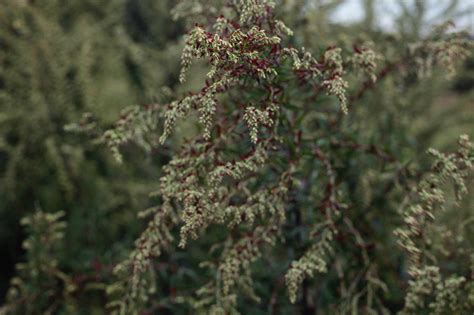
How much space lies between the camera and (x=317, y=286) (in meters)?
Result: 1.58

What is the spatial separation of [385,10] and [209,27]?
4.78 ft

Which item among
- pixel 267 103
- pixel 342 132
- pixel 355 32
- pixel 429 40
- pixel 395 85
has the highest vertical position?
pixel 355 32

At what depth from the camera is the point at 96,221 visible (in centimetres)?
216

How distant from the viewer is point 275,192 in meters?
1.19

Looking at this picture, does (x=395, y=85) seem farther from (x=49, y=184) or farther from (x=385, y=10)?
(x=49, y=184)

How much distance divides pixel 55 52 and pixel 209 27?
4.37ft

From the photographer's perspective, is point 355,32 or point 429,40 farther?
point 355,32

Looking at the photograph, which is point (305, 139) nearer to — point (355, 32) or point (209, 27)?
point (209, 27)

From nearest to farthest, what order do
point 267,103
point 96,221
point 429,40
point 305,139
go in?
point 267,103
point 305,139
point 429,40
point 96,221

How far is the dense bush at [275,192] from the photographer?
1099 mm

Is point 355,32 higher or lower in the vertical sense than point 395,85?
higher

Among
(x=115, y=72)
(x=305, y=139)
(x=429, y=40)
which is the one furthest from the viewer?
(x=115, y=72)

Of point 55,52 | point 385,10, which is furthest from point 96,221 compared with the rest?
point 385,10

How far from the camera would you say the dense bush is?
1099 millimetres
